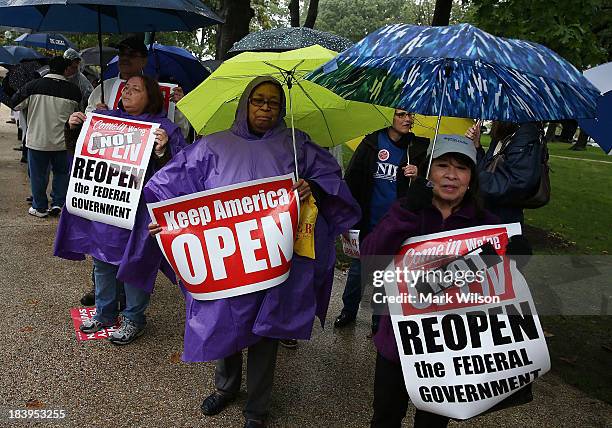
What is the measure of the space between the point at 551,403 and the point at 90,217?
3.41 m

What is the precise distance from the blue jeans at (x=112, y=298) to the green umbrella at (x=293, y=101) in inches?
49.0

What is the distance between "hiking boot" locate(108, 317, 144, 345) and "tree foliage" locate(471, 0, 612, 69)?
5103 mm

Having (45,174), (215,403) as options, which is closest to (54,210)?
(45,174)

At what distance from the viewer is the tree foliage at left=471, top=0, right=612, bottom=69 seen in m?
6.36

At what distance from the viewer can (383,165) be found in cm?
449

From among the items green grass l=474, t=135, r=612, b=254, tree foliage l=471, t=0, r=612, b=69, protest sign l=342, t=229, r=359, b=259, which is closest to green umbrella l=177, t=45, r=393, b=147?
protest sign l=342, t=229, r=359, b=259

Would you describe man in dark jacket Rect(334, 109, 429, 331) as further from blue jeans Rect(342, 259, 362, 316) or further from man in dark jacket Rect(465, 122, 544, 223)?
man in dark jacket Rect(465, 122, 544, 223)

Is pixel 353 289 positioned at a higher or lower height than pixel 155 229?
lower

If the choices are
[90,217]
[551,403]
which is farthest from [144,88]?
[551,403]

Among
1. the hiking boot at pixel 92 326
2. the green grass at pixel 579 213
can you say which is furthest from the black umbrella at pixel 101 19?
the green grass at pixel 579 213

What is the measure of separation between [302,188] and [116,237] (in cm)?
150

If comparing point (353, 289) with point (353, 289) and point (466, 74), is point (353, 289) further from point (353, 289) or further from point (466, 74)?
point (466, 74)

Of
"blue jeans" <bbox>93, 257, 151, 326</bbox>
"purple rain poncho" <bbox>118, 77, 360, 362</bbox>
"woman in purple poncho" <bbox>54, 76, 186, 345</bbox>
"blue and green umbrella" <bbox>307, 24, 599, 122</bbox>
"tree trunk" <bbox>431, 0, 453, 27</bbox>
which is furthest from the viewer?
"tree trunk" <bbox>431, 0, 453, 27</bbox>

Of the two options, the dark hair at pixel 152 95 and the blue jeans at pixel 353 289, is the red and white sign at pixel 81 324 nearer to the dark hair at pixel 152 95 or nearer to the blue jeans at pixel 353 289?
the dark hair at pixel 152 95
